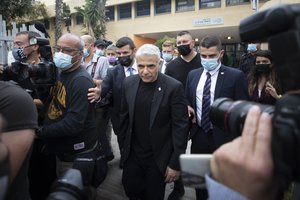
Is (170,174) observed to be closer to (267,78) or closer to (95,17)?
(267,78)

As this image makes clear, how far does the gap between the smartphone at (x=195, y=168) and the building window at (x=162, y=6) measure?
1061 inches

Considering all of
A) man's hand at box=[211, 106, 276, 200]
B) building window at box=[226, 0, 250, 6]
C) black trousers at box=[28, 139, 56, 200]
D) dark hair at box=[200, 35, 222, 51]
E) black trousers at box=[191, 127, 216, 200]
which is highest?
building window at box=[226, 0, 250, 6]

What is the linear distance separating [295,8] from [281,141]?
1.11 ft

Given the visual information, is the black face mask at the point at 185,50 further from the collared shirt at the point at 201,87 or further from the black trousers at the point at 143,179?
the black trousers at the point at 143,179

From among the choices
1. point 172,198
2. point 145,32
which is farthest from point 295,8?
point 145,32

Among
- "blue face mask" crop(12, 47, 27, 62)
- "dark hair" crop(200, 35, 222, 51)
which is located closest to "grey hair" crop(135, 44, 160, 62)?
"dark hair" crop(200, 35, 222, 51)

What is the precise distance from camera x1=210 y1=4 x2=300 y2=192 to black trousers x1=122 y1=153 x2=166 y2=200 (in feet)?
7.73

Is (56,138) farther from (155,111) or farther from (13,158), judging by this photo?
(13,158)

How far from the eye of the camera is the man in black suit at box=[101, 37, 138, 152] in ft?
14.4

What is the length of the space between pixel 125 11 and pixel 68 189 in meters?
30.1

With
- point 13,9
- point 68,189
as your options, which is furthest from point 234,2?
point 68,189

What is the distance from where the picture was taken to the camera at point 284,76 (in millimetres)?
722

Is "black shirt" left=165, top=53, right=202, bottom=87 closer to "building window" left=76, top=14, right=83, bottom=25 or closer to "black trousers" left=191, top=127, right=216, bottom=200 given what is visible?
"black trousers" left=191, top=127, right=216, bottom=200

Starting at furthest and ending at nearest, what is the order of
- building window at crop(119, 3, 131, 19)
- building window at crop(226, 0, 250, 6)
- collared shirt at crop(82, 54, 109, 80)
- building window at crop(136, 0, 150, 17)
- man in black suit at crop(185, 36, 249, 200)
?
building window at crop(119, 3, 131, 19), building window at crop(136, 0, 150, 17), building window at crop(226, 0, 250, 6), collared shirt at crop(82, 54, 109, 80), man in black suit at crop(185, 36, 249, 200)
